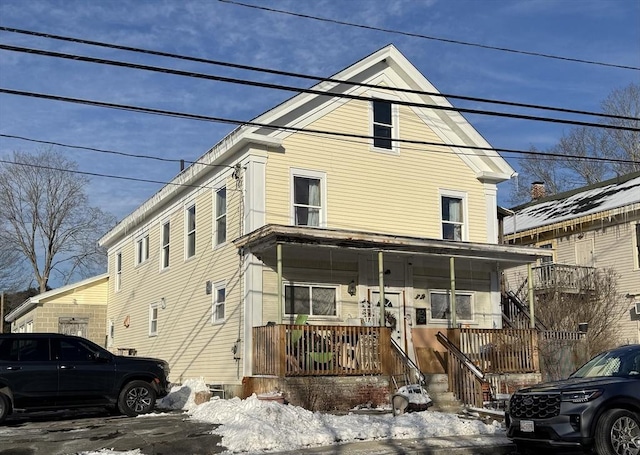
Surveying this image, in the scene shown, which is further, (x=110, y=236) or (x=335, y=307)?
(x=110, y=236)

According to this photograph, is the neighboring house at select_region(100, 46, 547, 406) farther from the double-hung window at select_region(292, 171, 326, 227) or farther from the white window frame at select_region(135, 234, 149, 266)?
the white window frame at select_region(135, 234, 149, 266)

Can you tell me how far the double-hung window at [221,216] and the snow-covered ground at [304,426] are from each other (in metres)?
5.85

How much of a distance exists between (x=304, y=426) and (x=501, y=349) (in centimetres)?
711

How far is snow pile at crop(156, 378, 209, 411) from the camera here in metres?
17.9

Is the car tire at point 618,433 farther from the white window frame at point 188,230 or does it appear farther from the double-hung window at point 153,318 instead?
the double-hung window at point 153,318

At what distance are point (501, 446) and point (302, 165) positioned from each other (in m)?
9.66

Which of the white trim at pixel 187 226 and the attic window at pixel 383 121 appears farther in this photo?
the white trim at pixel 187 226

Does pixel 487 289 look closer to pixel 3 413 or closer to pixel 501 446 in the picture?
pixel 501 446

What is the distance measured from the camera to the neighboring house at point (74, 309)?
30.0 meters

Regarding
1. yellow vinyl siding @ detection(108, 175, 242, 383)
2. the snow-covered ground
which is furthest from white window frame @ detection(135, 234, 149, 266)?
the snow-covered ground

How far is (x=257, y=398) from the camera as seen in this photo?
15.1m

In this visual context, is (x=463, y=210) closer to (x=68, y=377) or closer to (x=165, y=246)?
(x=165, y=246)

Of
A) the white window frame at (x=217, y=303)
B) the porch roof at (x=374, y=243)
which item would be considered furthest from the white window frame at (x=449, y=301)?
the white window frame at (x=217, y=303)

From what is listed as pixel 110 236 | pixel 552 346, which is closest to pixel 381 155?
pixel 552 346
